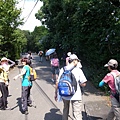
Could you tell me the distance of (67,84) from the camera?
441 cm

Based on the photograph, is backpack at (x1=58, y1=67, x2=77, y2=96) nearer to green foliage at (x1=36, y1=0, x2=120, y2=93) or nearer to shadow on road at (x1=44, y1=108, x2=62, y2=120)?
shadow on road at (x1=44, y1=108, x2=62, y2=120)

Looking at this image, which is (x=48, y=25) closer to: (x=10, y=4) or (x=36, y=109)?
(x=10, y=4)

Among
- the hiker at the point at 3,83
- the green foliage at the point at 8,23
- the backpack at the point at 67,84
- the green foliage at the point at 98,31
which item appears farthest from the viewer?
the green foliage at the point at 8,23

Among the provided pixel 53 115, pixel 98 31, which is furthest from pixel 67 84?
pixel 98 31

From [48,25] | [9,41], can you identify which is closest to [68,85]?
A: [9,41]

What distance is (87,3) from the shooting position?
9.92 m

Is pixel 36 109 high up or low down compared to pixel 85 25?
down

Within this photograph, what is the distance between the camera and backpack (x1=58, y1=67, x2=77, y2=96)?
14.5 feet

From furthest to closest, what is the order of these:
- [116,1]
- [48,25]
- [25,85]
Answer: [48,25], [116,1], [25,85]

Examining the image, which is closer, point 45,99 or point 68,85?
point 68,85

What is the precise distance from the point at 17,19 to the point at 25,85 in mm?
15641

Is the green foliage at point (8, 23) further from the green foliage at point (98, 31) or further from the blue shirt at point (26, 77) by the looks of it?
the blue shirt at point (26, 77)

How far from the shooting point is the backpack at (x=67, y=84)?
4.41 m

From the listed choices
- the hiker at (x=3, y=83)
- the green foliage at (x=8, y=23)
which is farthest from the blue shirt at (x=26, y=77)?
the green foliage at (x=8, y=23)
